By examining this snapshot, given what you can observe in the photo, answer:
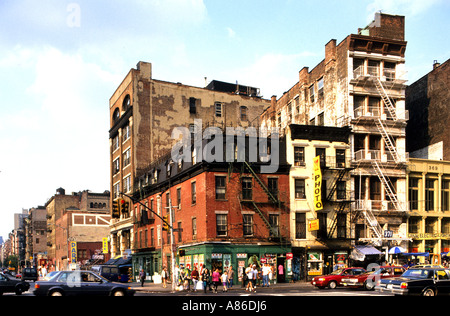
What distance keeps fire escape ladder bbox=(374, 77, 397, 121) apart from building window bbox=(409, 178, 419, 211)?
669 centimetres

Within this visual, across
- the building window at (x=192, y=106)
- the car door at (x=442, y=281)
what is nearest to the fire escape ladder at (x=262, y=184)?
the car door at (x=442, y=281)

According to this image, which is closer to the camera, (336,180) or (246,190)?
(246,190)

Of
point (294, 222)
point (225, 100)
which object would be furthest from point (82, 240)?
point (294, 222)

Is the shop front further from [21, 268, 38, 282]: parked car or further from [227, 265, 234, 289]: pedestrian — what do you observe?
[21, 268, 38, 282]: parked car

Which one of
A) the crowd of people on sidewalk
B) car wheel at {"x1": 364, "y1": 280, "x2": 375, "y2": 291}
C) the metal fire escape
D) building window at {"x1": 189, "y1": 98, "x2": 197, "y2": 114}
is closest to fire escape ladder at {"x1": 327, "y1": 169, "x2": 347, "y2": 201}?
the metal fire escape

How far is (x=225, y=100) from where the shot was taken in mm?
69188

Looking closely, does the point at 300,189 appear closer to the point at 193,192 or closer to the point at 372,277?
the point at 193,192

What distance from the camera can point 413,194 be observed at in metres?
48.4

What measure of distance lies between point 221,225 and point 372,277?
14782 millimetres

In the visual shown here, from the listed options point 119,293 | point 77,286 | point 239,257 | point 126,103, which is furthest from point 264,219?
point 126,103

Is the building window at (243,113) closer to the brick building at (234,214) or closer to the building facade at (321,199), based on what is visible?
the building facade at (321,199)
